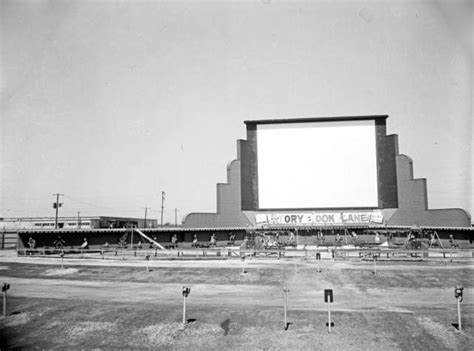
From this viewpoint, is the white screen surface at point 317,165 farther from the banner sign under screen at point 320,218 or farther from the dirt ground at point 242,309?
the dirt ground at point 242,309

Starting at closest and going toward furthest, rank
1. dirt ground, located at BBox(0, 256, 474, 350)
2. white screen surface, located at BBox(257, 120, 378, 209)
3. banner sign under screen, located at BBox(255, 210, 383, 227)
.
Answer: dirt ground, located at BBox(0, 256, 474, 350) → banner sign under screen, located at BBox(255, 210, 383, 227) → white screen surface, located at BBox(257, 120, 378, 209)

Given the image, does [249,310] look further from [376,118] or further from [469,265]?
[376,118]

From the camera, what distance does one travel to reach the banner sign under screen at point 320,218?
56.0m

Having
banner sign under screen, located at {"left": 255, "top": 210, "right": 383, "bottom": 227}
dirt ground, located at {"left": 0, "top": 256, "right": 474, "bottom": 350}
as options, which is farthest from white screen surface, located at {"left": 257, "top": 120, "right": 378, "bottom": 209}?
dirt ground, located at {"left": 0, "top": 256, "right": 474, "bottom": 350}

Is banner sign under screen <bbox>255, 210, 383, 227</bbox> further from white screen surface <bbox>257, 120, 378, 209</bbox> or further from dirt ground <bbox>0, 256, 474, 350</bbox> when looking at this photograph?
dirt ground <bbox>0, 256, 474, 350</bbox>

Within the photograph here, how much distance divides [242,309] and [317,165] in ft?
147

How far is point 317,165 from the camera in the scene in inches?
2336

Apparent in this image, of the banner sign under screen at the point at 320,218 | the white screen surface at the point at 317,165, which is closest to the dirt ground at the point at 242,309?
the banner sign under screen at the point at 320,218

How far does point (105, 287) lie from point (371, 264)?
22.4 m

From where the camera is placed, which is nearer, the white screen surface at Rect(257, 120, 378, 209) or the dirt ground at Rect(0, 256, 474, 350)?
the dirt ground at Rect(0, 256, 474, 350)

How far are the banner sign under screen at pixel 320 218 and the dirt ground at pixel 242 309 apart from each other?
86.5 ft

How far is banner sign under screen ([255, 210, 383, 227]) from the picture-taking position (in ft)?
184

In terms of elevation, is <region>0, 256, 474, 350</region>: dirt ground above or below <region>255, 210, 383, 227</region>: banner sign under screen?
below

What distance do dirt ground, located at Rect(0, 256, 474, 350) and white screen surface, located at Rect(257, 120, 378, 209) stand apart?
28.7 m
